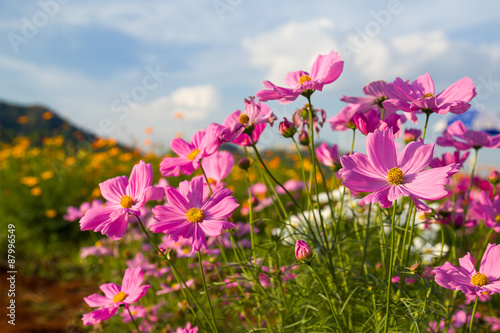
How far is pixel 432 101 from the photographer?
0.94 meters

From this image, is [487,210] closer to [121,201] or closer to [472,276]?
[472,276]

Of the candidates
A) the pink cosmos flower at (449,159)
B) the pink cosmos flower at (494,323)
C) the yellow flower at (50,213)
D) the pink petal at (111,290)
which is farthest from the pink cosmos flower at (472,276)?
the yellow flower at (50,213)

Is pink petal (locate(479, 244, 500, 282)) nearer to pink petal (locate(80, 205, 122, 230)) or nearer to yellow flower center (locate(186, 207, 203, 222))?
yellow flower center (locate(186, 207, 203, 222))

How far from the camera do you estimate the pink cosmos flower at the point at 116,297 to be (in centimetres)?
102

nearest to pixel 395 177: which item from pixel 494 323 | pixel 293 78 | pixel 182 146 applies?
pixel 293 78

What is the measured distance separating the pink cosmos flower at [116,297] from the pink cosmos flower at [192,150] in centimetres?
28

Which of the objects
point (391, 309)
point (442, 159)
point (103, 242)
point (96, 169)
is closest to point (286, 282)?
point (391, 309)

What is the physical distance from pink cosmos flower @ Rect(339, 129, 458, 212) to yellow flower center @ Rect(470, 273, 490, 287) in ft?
0.87

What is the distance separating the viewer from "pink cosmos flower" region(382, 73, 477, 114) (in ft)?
3.09

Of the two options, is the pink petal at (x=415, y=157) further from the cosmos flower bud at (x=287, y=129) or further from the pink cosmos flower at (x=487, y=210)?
the pink cosmos flower at (x=487, y=210)

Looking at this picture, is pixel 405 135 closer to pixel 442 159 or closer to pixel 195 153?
pixel 442 159

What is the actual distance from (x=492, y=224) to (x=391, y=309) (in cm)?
47

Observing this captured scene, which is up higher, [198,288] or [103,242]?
[103,242]

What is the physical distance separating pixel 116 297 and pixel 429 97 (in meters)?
0.90
